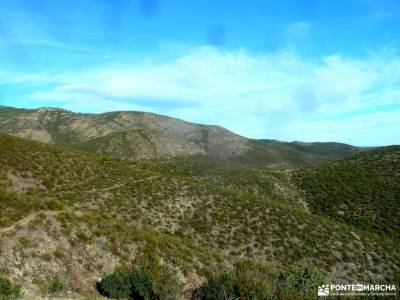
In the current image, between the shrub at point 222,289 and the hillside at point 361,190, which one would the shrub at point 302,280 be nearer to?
the shrub at point 222,289

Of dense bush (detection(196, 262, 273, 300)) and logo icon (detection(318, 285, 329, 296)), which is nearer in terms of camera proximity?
dense bush (detection(196, 262, 273, 300))

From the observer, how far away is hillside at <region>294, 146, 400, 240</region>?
55781 millimetres

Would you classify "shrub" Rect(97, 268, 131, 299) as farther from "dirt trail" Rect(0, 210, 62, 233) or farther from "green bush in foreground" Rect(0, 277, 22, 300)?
"dirt trail" Rect(0, 210, 62, 233)

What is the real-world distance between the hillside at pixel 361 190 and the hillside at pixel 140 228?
11.2ft

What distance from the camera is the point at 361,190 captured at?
64.8 m

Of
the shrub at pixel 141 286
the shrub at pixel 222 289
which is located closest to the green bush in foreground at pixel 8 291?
the shrub at pixel 141 286

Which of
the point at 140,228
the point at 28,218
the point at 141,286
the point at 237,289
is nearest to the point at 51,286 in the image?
the point at 141,286

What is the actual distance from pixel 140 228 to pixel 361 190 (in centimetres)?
4434

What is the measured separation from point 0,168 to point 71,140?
6195 inches

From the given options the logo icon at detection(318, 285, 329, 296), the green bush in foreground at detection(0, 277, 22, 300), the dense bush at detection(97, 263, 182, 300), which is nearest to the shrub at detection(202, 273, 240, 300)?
the dense bush at detection(97, 263, 182, 300)

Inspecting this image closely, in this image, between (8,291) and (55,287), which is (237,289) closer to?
(55,287)

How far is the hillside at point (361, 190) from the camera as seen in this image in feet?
183

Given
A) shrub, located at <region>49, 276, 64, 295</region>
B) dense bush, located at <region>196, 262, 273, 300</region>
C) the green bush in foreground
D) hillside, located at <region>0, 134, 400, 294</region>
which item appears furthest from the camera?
hillside, located at <region>0, 134, 400, 294</region>

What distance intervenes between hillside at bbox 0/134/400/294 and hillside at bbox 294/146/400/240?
3.40 m
